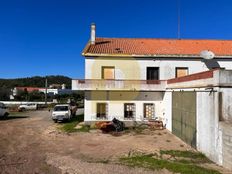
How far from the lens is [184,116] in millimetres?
15953

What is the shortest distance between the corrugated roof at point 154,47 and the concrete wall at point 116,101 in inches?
145

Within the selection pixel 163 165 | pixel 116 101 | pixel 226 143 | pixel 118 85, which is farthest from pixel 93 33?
pixel 226 143

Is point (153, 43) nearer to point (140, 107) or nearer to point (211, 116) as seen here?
point (140, 107)

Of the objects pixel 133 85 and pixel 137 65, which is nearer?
pixel 133 85

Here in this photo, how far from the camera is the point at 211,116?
1170 centimetres

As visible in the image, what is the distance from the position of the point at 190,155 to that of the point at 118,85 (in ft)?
33.3

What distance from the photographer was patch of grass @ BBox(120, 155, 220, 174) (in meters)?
9.91

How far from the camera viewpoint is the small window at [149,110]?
874 inches

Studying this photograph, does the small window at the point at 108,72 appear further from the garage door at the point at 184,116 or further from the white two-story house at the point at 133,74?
the garage door at the point at 184,116

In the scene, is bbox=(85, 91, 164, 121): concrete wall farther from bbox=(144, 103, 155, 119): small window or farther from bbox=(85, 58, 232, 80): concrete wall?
bbox=(85, 58, 232, 80): concrete wall

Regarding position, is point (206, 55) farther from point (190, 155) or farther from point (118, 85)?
point (190, 155)

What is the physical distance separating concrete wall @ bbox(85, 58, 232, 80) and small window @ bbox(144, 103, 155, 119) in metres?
2.57

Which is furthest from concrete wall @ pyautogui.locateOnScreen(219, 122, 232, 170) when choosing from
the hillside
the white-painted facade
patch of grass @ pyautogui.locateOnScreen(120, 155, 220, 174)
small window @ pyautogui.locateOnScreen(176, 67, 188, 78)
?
the hillside

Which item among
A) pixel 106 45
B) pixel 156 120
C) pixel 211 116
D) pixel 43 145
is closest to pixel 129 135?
pixel 156 120
